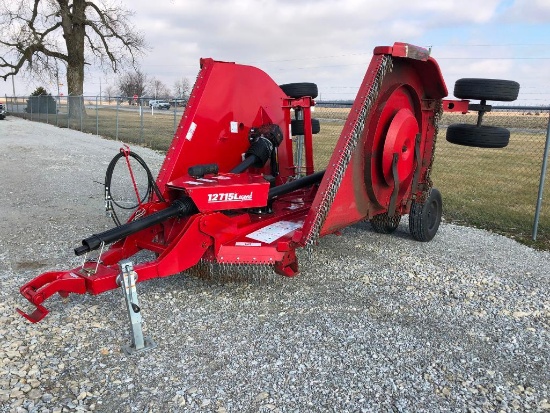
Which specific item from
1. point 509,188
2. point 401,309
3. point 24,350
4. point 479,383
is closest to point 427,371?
point 479,383

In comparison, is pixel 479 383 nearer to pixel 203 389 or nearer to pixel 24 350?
pixel 203 389

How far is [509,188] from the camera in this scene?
954cm

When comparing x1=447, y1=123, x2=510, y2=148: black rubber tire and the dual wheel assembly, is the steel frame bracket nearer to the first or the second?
the dual wheel assembly

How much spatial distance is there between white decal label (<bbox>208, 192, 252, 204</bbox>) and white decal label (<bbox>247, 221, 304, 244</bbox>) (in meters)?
0.29

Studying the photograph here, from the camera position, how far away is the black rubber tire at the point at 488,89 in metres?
4.53

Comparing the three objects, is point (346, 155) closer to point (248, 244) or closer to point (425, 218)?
point (248, 244)

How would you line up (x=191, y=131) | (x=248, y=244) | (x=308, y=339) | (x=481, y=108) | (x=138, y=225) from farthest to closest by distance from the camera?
(x=481, y=108)
(x=191, y=131)
(x=248, y=244)
(x=138, y=225)
(x=308, y=339)

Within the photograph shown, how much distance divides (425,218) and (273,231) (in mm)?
2131

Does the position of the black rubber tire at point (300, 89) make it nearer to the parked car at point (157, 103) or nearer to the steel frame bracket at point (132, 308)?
the steel frame bracket at point (132, 308)

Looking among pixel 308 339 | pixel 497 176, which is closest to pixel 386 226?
pixel 308 339

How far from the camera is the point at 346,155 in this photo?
12.3 feet

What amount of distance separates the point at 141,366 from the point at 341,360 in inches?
47.5

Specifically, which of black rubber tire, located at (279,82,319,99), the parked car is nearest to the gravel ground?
black rubber tire, located at (279,82,319,99)

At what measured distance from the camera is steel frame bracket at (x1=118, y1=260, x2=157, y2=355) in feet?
9.60
